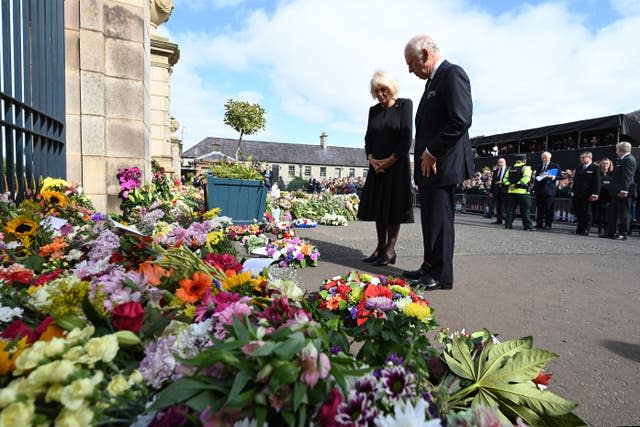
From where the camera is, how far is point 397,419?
75 centimetres

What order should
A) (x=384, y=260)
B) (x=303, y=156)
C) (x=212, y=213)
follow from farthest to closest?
1. (x=303, y=156)
2. (x=384, y=260)
3. (x=212, y=213)

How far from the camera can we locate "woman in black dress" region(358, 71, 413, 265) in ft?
14.1

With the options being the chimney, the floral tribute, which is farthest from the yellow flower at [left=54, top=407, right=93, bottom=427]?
the chimney

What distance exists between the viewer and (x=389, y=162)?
4309mm

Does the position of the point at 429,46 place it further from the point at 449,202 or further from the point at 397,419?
the point at 397,419

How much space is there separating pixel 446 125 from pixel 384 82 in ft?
3.99

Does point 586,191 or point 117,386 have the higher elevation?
point 586,191

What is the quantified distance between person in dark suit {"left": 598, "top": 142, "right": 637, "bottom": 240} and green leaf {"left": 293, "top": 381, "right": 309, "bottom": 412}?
35.3ft

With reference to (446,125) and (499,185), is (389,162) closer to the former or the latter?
(446,125)

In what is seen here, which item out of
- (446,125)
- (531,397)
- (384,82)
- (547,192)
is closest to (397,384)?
(531,397)

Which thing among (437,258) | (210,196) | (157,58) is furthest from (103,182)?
(157,58)

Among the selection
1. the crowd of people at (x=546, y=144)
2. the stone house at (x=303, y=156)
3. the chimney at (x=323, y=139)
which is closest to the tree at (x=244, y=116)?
the crowd of people at (x=546, y=144)

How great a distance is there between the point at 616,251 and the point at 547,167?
5.14m

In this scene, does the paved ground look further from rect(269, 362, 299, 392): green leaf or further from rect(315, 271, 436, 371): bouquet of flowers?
rect(269, 362, 299, 392): green leaf
